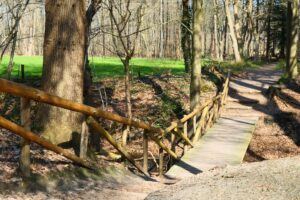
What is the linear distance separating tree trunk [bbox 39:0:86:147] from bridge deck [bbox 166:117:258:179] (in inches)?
110

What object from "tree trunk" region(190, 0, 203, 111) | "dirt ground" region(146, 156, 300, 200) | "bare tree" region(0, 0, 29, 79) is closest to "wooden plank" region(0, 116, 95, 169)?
"dirt ground" region(146, 156, 300, 200)

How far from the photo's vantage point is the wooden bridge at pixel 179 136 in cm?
526

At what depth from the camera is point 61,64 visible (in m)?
7.55

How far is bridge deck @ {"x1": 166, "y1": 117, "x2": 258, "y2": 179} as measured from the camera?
Result: 31.6ft

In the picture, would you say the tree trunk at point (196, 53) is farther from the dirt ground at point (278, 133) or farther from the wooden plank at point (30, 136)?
the wooden plank at point (30, 136)

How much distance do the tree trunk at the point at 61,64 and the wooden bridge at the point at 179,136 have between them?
33.8 inches

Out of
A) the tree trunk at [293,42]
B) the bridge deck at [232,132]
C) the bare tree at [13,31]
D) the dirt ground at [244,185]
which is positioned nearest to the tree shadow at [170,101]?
the bridge deck at [232,132]

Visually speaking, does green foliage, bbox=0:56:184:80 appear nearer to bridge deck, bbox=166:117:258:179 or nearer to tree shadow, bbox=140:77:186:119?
tree shadow, bbox=140:77:186:119

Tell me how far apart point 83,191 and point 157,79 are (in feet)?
52.0

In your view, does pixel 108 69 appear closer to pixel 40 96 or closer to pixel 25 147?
pixel 25 147

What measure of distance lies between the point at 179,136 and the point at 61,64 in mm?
4615

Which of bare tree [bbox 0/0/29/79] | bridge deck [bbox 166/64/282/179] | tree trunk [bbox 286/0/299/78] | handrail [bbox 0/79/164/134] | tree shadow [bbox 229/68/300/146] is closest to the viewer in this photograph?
handrail [bbox 0/79/164/134]

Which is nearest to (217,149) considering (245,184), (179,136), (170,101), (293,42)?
(179,136)

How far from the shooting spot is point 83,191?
6.20m
